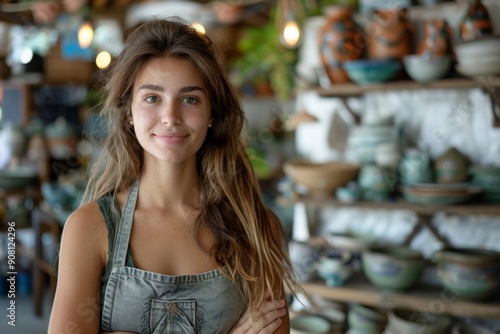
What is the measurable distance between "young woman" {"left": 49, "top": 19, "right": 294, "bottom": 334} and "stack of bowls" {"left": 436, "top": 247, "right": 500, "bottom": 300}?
52.6 inches

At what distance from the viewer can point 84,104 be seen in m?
6.08

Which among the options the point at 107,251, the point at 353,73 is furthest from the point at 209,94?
the point at 353,73

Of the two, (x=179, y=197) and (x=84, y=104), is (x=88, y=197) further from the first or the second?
(x=84, y=104)

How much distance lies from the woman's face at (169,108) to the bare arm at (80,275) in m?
0.23

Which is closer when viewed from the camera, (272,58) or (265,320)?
(265,320)

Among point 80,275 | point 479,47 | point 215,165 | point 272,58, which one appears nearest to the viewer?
point 80,275

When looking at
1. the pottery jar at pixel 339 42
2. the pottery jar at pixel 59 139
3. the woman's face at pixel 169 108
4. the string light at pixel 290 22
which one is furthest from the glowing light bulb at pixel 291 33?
the pottery jar at pixel 59 139

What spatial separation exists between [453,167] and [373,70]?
61cm

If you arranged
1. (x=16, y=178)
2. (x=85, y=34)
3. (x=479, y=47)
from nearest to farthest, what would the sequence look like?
(x=479, y=47) < (x=85, y=34) < (x=16, y=178)

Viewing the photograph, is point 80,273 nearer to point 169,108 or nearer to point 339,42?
point 169,108

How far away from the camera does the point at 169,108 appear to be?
132 cm

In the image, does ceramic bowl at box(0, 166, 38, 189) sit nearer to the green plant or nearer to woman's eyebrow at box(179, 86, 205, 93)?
the green plant

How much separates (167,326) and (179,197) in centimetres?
33

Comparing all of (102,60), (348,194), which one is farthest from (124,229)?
(102,60)
